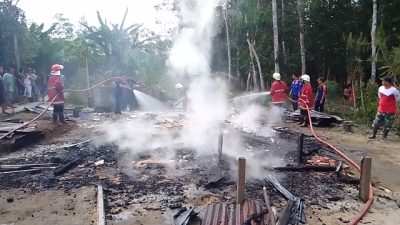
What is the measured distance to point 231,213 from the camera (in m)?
4.69

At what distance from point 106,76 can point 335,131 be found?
44.9ft

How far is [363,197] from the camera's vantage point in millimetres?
5438

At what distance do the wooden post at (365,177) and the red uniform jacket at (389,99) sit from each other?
5.13m

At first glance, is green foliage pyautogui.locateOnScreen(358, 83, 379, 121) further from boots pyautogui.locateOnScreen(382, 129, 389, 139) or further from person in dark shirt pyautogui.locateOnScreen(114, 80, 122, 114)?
person in dark shirt pyautogui.locateOnScreen(114, 80, 122, 114)

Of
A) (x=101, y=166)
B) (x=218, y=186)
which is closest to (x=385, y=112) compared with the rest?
(x=218, y=186)

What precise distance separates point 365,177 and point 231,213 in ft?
7.38

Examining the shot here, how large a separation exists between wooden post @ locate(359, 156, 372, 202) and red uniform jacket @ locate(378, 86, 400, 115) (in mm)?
5132

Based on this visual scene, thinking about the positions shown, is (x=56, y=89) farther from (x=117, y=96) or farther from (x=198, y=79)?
(x=198, y=79)

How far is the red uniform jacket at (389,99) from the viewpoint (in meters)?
9.47

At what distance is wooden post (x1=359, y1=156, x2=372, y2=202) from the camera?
17.2 feet

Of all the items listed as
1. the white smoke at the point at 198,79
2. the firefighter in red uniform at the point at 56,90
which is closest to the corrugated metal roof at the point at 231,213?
the white smoke at the point at 198,79

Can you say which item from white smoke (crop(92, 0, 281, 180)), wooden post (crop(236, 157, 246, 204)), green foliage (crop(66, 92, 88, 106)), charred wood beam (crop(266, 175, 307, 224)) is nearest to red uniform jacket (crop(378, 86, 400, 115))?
white smoke (crop(92, 0, 281, 180))

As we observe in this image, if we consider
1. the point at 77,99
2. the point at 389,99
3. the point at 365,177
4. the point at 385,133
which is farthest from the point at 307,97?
the point at 77,99

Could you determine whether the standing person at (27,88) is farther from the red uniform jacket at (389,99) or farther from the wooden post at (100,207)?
the red uniform jacket at (389,99)
